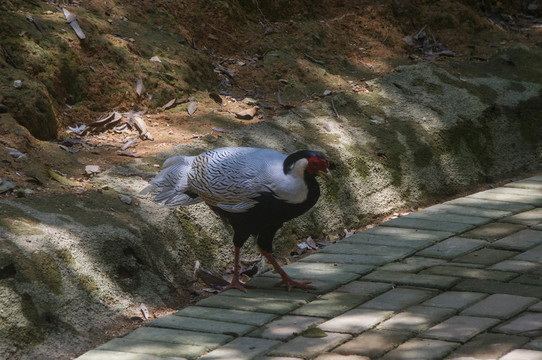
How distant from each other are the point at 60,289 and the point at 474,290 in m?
2.23

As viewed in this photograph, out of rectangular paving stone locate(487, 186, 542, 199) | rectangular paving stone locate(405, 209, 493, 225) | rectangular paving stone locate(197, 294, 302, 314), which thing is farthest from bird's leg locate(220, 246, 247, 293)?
rectangular paving stone locate(487, 186, 542, 199)

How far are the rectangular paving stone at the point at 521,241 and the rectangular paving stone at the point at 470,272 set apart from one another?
1.64 ft

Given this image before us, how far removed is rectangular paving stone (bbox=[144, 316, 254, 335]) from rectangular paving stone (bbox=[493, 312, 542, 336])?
1.24m

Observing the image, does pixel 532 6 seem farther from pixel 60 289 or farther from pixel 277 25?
pixel 60 289

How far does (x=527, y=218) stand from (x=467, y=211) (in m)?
0.45

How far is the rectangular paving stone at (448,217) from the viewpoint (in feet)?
18.1

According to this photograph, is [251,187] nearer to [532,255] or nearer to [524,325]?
[524,325]

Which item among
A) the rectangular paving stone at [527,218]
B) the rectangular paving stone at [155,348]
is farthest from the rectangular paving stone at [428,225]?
the rectangular paving stone at [155,348]

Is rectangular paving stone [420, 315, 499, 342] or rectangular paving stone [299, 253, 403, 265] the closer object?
rectangular paving stone [420, 315, 499, 342]

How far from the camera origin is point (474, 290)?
13.7ft

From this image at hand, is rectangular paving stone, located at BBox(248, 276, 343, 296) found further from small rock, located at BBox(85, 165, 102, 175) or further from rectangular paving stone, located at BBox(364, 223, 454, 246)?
small rock, located at BBox(85, 165, 102, 175)

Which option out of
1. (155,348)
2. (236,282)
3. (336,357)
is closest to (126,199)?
(236,282)

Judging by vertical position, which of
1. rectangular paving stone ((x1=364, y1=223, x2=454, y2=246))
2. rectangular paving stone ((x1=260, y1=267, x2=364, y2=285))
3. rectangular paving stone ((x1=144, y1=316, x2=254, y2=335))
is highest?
rectangular paving stone ((x1=364, y1=223, x2=454, y2=246))

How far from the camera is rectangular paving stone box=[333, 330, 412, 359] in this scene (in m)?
3.47
